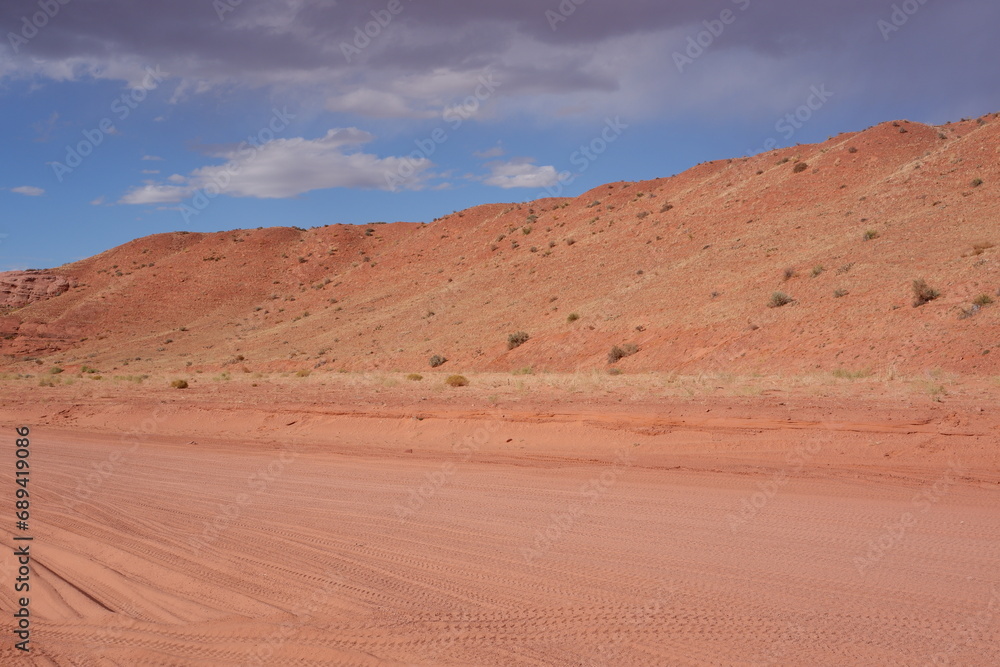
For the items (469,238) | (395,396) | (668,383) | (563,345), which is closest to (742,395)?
(668,383)

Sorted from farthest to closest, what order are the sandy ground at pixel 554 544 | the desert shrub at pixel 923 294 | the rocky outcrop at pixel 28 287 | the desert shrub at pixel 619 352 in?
the rocky outcrop at pixel 28 287 → the desert shrub at pixel 619 352 → the desert shrub at pixel 923 294 → the sandy ground at pixel 554 544

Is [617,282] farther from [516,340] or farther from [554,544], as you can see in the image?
[554,544]

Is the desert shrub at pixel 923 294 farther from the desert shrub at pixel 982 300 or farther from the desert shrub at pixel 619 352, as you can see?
the desert shrub at pixel 619 352

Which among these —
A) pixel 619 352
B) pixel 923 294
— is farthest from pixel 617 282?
pixel 923 294

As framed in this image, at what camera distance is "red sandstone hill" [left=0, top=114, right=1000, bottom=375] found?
26.5 m

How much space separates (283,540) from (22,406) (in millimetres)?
22376

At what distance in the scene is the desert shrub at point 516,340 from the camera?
3706cm

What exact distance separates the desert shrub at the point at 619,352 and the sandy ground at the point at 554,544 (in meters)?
14.2

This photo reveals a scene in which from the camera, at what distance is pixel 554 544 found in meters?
7.98

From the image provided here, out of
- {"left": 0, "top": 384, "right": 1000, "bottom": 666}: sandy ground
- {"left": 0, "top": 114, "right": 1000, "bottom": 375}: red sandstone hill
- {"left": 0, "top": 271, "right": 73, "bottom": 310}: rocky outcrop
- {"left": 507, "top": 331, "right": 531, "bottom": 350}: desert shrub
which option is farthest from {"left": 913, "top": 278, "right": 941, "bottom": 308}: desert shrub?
{"left": 0, "top": 271, "right": 73, "bottom": 310}: rocky outcrop

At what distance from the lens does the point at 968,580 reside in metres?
6.53

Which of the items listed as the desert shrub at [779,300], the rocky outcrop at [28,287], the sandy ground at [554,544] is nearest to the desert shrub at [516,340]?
the desert shrub at [779,300]

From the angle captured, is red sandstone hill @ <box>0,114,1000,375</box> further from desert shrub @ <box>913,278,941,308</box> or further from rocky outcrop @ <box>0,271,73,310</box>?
desert shrub @ <box>913,278,941,308</box>

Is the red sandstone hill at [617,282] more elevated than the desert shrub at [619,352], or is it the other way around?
the red sandstone hill at [617,282]
